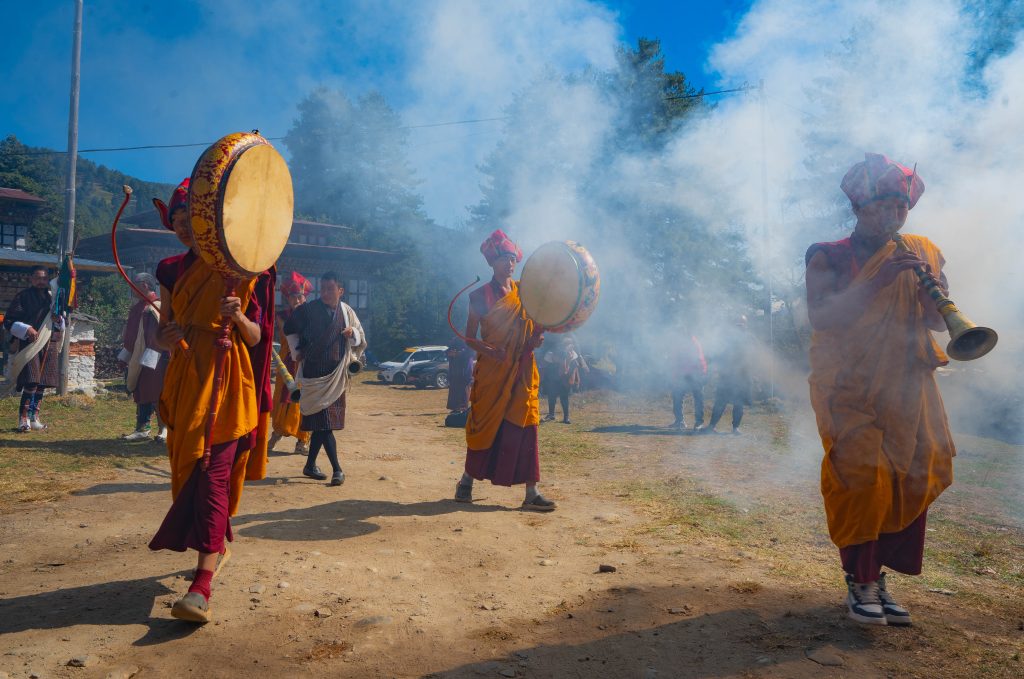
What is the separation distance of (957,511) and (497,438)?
12.5 ft

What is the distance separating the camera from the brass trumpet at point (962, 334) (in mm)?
3064

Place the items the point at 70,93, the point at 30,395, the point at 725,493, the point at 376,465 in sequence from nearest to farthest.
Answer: the point at 725,493
the point at 376,465
the point at 30,395
the point at 70,93

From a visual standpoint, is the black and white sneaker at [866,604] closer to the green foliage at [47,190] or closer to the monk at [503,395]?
the monk at [503,395]

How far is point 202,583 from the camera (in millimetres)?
3322

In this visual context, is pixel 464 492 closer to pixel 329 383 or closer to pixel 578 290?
pixel 329 383

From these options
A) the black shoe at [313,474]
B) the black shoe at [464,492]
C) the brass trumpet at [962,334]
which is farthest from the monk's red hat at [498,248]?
the brass trumpet at [962,334]

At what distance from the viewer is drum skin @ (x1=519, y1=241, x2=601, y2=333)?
5516mm

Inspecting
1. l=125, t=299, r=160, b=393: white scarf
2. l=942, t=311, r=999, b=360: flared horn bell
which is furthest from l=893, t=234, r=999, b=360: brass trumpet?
l=125, t=299, r=160, b=393: white scarf

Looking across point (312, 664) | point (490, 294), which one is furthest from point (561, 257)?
point (312, 664)

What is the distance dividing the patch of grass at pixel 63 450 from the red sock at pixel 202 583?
3.02m

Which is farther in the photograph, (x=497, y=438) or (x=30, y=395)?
(x=30, y=395)

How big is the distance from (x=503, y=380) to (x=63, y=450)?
5.13 metres

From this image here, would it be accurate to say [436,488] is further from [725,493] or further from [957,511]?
[957,511]

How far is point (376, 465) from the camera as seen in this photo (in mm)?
7812
